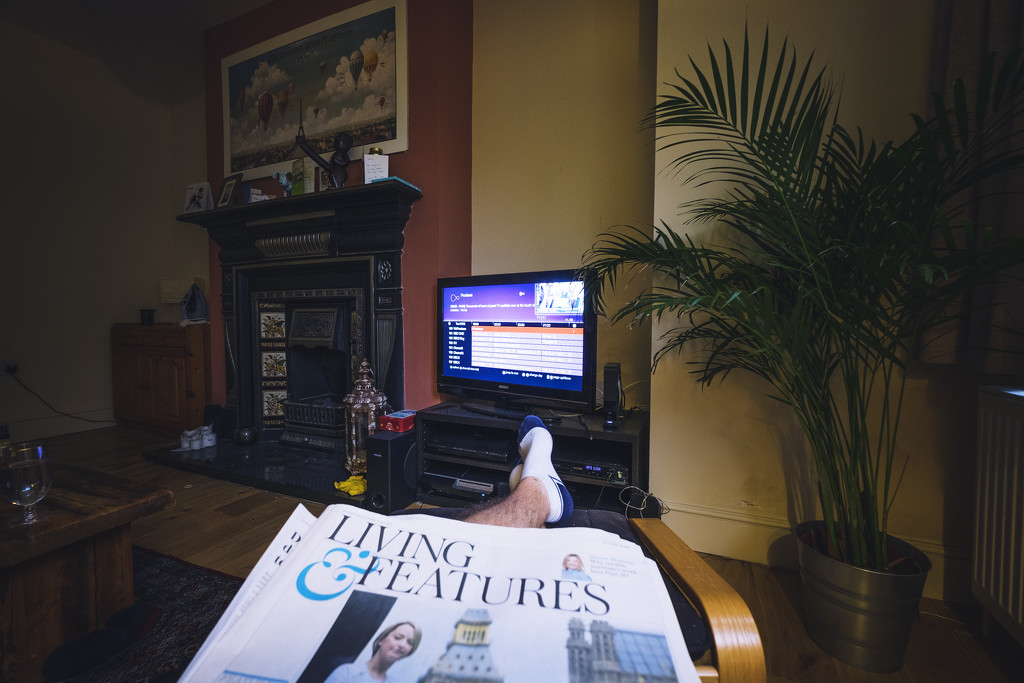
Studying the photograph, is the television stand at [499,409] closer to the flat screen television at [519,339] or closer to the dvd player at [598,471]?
the flat screen television at [519,339]

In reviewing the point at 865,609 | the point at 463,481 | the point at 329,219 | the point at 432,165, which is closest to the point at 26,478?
the point at 463,481

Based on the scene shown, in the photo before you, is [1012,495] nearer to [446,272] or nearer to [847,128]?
[847,128]

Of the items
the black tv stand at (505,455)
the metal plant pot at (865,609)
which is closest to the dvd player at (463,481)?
the black tv stand at (505,455)

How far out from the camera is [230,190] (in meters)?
2.71

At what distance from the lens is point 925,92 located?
126cm

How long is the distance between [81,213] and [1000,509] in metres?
5.07

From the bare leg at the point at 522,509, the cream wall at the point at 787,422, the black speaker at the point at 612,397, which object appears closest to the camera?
the bare leg at the point at 522,509

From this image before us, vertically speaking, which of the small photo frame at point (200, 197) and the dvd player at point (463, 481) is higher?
the small photo frame at point (200, 197)

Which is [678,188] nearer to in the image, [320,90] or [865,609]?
[865,609]

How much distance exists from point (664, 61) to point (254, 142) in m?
2.60

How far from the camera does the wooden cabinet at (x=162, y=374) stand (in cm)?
287

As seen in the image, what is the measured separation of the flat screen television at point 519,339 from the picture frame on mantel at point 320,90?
100 cm

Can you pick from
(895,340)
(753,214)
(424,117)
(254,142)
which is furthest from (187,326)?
(895,340)

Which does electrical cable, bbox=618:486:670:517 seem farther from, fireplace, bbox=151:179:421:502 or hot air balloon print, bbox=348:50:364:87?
hot air balloon print, bbox=348:50:364:87
